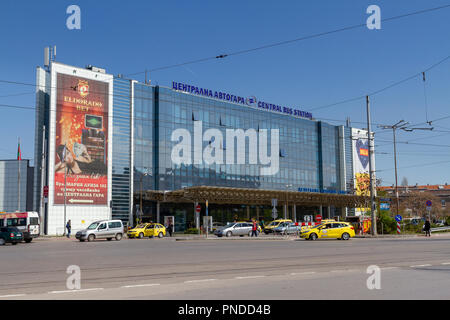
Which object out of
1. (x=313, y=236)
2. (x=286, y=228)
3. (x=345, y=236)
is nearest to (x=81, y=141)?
(x=286, y=228)

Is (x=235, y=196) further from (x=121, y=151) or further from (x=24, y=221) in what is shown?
(x=24, y=221)

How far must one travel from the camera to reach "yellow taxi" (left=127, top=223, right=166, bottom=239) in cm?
4812

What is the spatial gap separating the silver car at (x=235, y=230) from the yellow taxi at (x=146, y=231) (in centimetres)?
740

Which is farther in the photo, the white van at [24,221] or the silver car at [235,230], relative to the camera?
the white van at [24,221]

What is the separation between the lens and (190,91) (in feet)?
240

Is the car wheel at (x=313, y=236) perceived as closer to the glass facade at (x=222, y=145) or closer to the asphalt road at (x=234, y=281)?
the asphalt road at (x=234, y=281)

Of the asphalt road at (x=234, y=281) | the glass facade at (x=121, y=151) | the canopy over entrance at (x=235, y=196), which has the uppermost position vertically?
the glass facade at (x=121, y=151)

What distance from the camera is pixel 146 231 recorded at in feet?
160

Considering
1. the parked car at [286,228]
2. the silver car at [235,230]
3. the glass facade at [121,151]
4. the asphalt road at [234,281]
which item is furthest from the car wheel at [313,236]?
the glass facade at [121,151]

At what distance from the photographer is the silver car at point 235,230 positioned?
1792 inches

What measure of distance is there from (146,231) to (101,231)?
27.1 feet

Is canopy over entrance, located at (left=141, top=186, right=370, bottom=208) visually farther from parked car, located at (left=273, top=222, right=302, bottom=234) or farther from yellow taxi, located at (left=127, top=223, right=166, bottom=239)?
yellow taxi, located at (left=127, top=223, right=166, bottom=239)

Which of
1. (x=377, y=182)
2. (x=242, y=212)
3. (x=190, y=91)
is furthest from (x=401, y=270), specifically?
(x=242, y=212)
